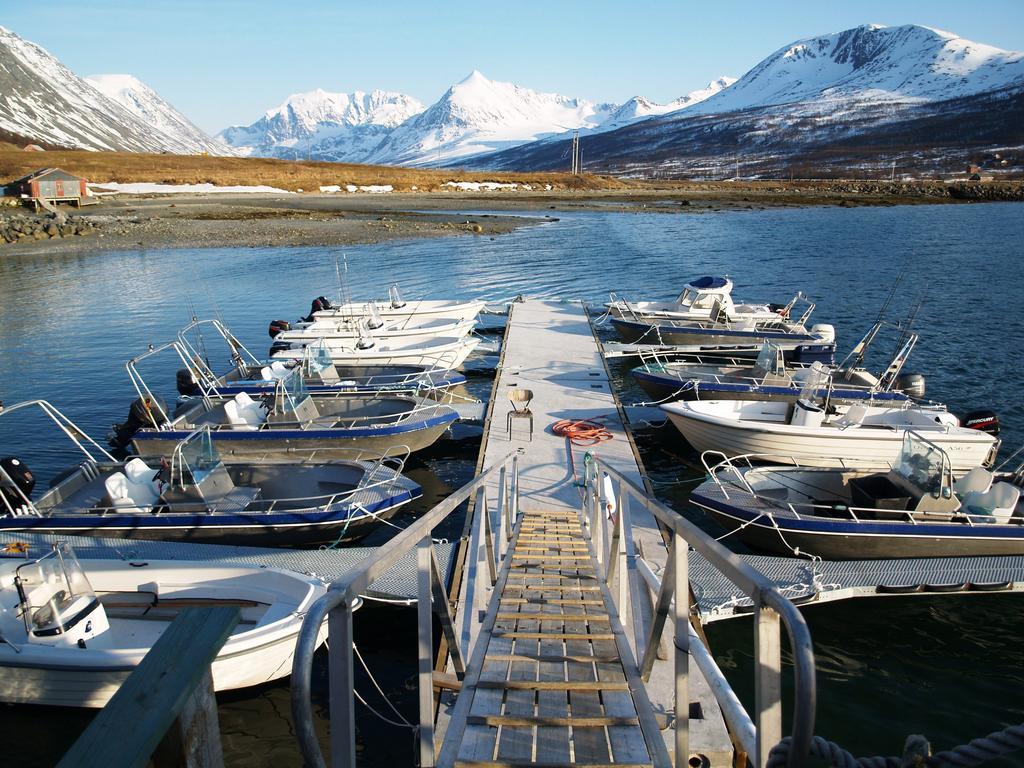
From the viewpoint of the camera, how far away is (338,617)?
2.60 meters

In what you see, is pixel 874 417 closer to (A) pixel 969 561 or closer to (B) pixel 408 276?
(A) pixel 969 561

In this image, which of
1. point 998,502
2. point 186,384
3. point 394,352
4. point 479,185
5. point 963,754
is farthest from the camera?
point 479,185

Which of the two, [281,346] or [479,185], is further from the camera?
[479,185]

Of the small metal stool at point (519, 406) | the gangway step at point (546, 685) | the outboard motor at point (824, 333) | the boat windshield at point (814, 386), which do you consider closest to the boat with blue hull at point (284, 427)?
the small metal stool at point (519, 406)

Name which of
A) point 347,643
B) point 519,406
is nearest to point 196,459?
point 519,406

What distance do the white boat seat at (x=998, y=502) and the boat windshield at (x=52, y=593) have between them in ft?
40.7

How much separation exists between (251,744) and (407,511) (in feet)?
21.4

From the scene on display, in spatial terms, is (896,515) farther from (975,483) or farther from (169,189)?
(169,189)

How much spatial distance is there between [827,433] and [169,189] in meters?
105

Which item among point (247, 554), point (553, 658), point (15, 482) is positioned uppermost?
point (553, 658)

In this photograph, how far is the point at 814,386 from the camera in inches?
576

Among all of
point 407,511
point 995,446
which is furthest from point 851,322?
point 407,511

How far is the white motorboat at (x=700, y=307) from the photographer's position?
81.2ft

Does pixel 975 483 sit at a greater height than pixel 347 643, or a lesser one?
lesser
